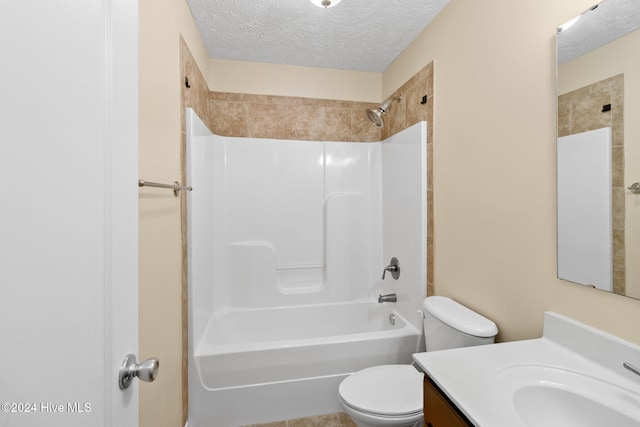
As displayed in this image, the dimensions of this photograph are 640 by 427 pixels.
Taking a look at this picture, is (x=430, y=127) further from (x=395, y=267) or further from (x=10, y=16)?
(x=10, y=16)

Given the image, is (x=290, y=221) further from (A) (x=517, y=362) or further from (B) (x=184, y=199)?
(A) (x=517, y=362)

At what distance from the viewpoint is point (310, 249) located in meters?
2.57

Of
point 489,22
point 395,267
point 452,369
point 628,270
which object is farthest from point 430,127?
point 452,369

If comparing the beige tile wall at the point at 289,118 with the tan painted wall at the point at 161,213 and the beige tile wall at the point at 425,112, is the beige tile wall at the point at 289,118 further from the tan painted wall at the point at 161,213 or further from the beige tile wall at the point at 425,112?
the tan painted wall at the point at 161,213

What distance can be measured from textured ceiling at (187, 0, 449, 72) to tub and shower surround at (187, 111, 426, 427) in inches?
27.3

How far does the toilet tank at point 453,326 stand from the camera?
50.9 inches

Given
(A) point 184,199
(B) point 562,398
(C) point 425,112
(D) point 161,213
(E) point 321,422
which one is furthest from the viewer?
(C) point 425,112

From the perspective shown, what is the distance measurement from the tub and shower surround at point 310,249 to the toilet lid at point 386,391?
28cm

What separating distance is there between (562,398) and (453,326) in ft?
1.75

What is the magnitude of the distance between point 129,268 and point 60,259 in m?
0.19

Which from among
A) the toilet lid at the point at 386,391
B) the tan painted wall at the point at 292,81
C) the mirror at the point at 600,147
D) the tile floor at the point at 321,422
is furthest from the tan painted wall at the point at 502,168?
the tile floor at the point at 321,422

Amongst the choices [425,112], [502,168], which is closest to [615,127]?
[502,168]

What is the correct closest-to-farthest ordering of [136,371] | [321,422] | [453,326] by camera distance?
1. [136,371]
2. [453,326]
3. [321,422]

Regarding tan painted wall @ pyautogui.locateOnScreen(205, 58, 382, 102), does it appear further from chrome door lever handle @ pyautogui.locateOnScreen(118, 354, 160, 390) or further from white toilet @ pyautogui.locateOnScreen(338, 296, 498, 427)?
chrome door lever handle @ pyautogui.locateOnScreen(118, 354, 160, 390)
